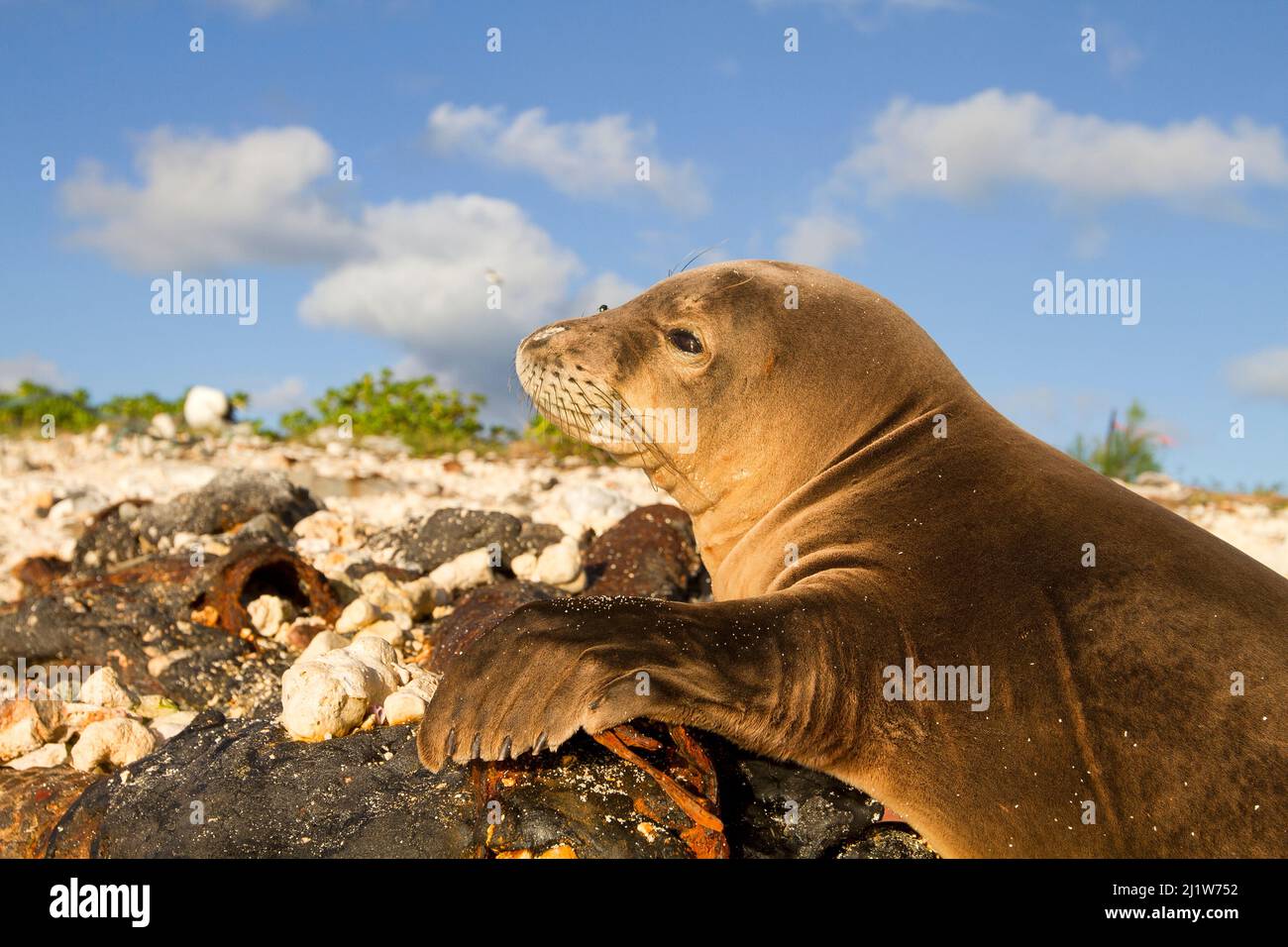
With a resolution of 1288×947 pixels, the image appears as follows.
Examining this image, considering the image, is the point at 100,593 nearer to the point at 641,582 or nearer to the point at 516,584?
the point at 516,584

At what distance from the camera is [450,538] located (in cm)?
707

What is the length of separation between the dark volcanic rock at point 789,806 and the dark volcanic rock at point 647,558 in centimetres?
271

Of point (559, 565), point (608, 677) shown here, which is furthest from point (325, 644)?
point (608, 677)

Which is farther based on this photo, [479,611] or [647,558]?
[647,558]

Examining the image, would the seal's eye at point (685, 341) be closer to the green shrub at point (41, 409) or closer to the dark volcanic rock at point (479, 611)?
the dark volcanic rock at point (479, 611)

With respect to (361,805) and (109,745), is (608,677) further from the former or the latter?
(109,745)

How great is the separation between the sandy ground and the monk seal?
13.8 feet

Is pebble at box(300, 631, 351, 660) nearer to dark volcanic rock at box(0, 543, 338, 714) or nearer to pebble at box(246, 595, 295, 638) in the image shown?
dark volcanic rock at box(0, 543, 338, 714)

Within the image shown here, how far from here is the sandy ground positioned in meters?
8.87

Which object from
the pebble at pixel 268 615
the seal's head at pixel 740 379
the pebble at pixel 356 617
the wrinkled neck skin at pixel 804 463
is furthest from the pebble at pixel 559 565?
the wrinkled neck skin at pixel 804 463

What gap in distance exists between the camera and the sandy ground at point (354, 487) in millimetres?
8867

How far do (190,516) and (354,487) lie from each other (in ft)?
9.62
